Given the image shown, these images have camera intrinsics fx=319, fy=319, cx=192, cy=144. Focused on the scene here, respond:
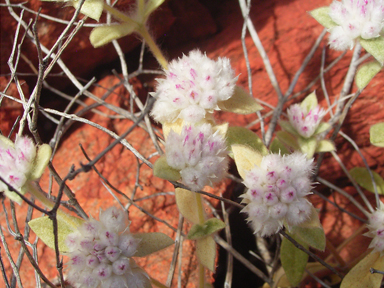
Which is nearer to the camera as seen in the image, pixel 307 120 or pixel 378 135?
pixel 378 135

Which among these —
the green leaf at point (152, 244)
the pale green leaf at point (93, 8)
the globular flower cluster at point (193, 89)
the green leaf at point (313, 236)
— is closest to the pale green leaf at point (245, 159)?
the globular flower cluster at point (193, 89)

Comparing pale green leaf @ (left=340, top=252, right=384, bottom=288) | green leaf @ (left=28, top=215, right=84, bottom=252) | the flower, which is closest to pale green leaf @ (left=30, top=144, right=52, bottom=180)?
the flower

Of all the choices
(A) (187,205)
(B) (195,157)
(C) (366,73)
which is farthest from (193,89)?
(C) (366,73)

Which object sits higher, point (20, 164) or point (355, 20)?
point (20, 164)

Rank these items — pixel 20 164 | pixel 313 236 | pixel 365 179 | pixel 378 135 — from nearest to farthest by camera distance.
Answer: pixel 20 164
pixel 313 236
pixel 378 135
pixel 365 179

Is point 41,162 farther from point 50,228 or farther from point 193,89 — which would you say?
point 193,89

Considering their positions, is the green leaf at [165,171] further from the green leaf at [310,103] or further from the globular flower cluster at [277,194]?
the green leaf at [310,103]

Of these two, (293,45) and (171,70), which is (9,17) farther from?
(293,45)
